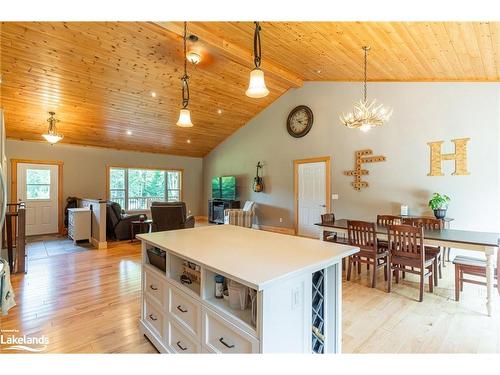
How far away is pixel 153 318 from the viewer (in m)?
2.01

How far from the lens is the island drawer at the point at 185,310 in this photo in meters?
1.52

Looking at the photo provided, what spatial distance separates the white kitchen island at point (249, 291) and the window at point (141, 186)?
6614mm

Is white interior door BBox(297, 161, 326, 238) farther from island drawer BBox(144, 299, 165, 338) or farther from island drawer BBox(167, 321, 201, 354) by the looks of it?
island drawer BBox(167, 321, 201, 354)

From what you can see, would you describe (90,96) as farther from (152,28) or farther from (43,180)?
(43,180)

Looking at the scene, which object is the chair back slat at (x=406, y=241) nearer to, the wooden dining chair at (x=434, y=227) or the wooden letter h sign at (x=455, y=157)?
the wooden dining chair at (x=434, y=227)

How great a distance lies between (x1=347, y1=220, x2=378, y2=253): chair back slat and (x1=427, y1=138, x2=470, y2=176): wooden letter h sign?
7.62 feet

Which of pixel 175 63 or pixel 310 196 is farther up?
→ pixel 175 63

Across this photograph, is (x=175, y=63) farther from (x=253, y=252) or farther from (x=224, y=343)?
(x=224, y=343)

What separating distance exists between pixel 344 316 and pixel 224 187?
6.12m

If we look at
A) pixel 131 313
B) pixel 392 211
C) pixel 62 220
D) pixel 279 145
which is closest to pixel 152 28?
pixel 131 313

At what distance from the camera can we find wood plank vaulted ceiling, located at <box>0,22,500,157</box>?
3.29 meters

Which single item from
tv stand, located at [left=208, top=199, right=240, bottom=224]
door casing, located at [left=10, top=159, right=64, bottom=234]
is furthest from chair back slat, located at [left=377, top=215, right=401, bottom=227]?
door casing, located at [left=10, top=159, right=64, bottom=234]

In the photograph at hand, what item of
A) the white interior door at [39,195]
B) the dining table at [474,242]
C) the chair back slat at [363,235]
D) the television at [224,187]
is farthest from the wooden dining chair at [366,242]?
the white interior door at [39,195]

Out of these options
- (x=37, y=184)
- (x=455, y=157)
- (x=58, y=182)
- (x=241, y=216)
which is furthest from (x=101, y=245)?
(x=455, y=157)
